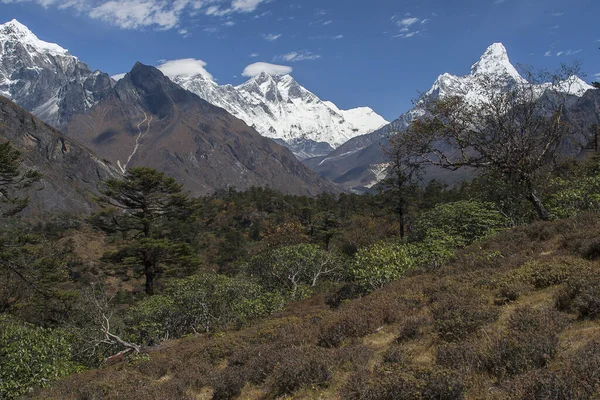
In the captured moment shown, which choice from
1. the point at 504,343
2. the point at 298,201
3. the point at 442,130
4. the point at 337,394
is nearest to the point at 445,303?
the point at 504,343

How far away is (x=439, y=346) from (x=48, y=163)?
206183mm

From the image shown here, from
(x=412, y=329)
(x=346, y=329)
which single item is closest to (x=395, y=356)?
(x=412, y=329)

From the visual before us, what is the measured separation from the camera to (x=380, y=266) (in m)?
13.7

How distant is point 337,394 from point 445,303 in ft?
10.3

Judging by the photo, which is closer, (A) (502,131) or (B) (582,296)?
(B) (582,296)

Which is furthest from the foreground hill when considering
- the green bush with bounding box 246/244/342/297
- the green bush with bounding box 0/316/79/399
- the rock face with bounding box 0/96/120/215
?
the rock face with bounding box 0/96/120/215

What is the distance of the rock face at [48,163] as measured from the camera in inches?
5871

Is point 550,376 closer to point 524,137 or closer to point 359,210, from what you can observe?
point 524,137

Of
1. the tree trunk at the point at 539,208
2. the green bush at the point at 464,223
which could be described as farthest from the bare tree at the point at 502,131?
the green bush at the point at 464,223

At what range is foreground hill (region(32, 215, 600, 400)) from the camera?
16.1ft

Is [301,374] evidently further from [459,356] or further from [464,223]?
[464,223]

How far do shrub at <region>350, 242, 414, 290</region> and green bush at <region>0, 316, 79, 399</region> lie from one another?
921 centimetres

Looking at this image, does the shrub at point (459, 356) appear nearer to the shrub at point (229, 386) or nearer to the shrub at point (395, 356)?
the shrub at point (395, 356)

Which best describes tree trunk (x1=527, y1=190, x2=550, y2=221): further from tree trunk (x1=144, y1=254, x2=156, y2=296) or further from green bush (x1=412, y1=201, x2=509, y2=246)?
tree trunk (x1=144, y1=254, x2=156, y2=296)
